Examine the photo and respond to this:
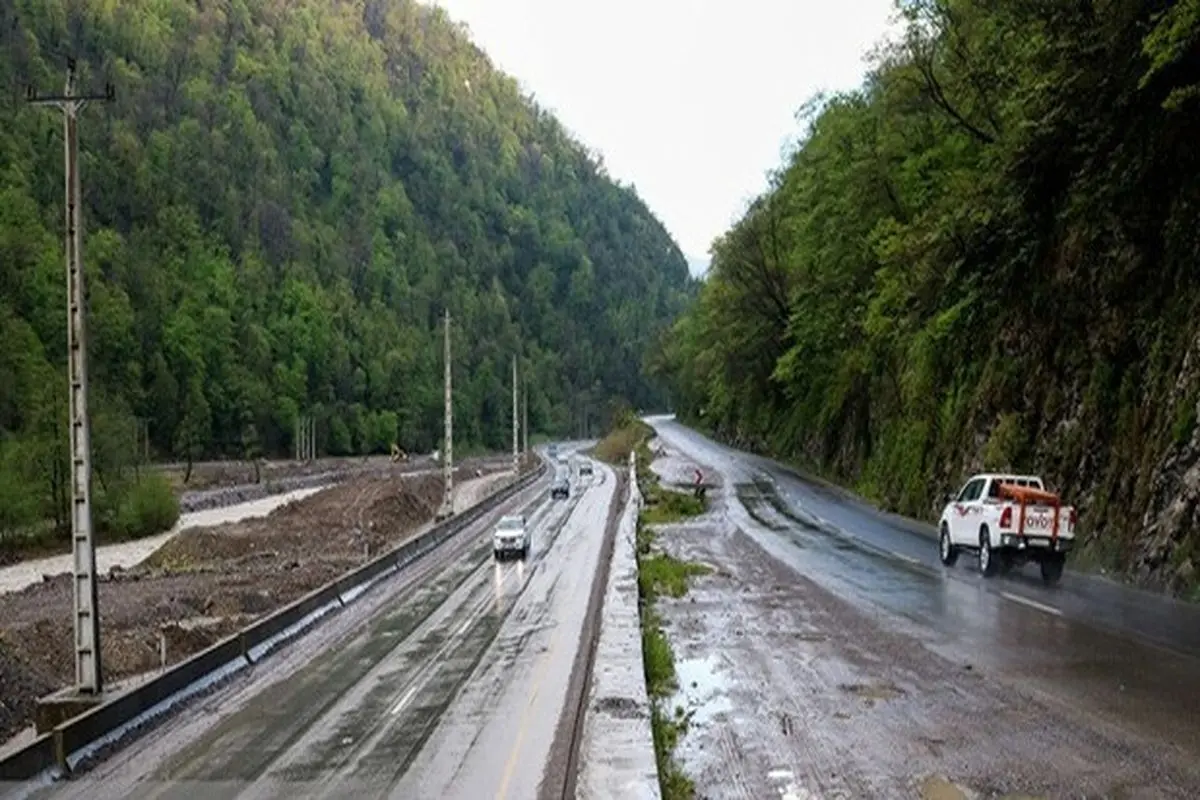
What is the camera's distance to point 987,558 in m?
27.2

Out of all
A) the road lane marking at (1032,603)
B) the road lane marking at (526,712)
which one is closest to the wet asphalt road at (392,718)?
the road lane marking at (526,712)

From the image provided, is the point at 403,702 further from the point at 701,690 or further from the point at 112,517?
the point at 112,517

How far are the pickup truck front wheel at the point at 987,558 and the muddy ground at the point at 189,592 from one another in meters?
17.9

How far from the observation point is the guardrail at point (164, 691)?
592 inches

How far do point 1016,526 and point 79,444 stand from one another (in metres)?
18.7

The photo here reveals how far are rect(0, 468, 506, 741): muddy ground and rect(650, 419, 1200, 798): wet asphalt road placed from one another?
11592 millimetres

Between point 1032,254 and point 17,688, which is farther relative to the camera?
point 1032,254

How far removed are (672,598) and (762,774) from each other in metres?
14.5

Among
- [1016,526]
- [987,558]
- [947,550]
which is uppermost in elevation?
[1016,526]

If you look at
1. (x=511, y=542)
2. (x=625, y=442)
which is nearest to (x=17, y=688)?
(x=511, y=542)

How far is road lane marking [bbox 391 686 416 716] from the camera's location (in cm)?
1808

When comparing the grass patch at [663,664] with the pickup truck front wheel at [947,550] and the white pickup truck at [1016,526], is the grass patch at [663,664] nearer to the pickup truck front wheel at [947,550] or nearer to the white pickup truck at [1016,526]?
the pickup truck front wheel at [947,550]

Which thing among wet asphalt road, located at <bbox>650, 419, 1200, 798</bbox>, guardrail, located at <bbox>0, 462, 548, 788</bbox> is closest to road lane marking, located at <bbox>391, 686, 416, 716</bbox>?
guardrail, located at <bbox>0, 462, 548, 788</bbox>

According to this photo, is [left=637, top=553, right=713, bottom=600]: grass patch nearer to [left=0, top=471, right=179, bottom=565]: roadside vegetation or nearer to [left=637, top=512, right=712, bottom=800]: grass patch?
[left=637, top=512, right=712, bottom=800]: grass patch
